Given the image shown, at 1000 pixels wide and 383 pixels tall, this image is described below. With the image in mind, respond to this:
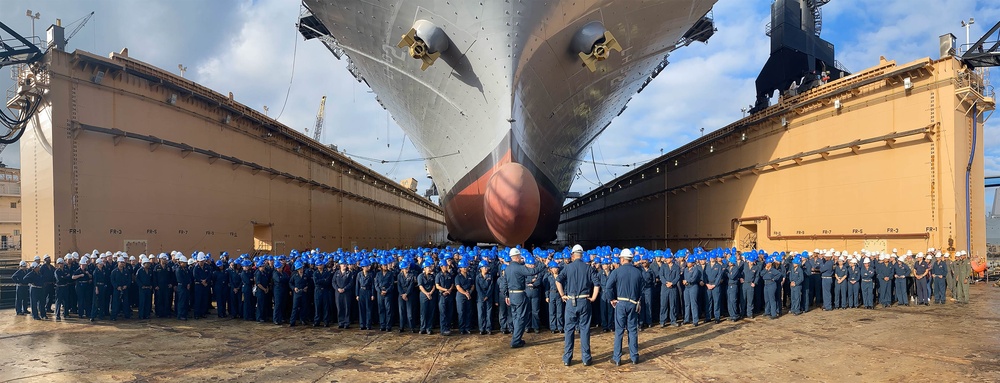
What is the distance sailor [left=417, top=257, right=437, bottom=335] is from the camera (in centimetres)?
873

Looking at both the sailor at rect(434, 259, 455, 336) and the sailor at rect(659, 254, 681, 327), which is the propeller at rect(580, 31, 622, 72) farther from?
the sailor at rect(434, 259, 455, 336)

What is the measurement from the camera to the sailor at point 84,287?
33.0 feet

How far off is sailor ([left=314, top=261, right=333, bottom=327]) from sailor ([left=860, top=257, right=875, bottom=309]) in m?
10.4

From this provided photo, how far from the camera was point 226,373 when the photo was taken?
6125 mm

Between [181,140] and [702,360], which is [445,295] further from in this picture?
[181,140]

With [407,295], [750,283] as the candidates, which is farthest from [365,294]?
[750,283]

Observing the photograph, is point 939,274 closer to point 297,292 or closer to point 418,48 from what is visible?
point 418,48

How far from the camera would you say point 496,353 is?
718cm

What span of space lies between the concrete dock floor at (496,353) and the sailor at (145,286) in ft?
2.25

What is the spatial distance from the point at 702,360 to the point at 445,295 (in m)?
3.97

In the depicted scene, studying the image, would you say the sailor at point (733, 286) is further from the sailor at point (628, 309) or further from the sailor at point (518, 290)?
the sailor at point (518, 290)

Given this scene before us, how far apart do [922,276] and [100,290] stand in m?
15.9

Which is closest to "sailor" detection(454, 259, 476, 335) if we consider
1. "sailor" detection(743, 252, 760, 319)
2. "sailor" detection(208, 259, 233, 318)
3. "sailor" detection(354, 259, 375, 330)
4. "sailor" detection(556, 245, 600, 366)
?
"sailor" detection(354, 259, 375, 330)

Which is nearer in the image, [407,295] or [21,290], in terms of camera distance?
[407,295]
